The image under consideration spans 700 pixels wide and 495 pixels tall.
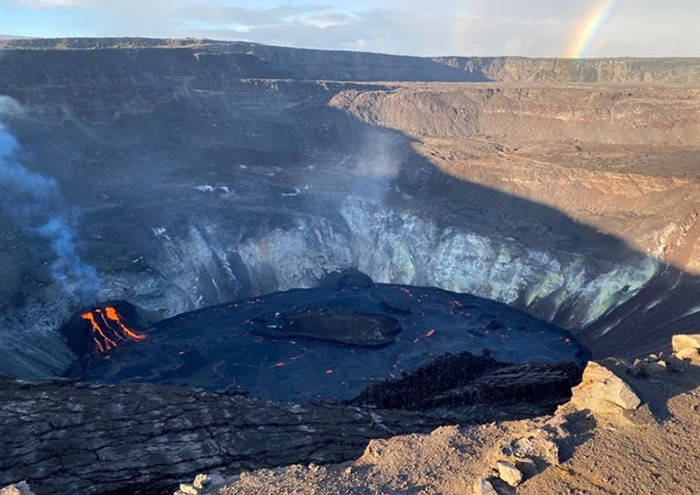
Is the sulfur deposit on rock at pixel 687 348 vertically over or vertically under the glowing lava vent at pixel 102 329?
over

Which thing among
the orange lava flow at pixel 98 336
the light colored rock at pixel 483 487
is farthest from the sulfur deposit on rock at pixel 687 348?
the orange lava flow at pixel 98 336

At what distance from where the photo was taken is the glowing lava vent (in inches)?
1452

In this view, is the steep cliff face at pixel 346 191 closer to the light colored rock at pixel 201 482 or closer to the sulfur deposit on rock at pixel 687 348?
the sulfur deposit on rock at pixel 687 348

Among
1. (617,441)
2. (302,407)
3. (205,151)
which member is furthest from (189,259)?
(617,441)

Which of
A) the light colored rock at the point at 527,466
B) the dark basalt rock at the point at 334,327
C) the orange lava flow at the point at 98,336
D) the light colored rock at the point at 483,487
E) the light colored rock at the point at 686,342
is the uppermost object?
the light colored rock at the point at 686,342

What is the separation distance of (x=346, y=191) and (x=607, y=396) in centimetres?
4227

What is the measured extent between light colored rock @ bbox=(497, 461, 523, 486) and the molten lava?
3167cm

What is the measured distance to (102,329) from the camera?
38.1 m

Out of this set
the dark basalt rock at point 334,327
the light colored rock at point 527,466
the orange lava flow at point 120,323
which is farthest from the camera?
the orange lava flow at point 120,323

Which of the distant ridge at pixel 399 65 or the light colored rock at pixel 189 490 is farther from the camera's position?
the distant ridge at pixel 399 65

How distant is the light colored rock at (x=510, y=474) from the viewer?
38.1 ft

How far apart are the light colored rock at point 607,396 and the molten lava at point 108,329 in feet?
104

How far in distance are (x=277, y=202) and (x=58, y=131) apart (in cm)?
2207

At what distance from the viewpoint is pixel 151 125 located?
59531 mm
